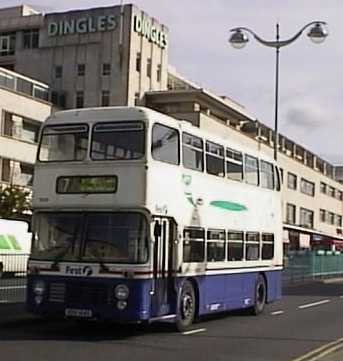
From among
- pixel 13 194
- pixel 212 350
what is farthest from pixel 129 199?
pixel 13 194

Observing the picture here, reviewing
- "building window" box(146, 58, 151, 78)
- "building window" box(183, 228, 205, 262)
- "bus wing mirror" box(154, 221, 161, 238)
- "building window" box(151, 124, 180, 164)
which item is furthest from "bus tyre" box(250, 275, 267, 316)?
"building window" box(146, 58, 151, 78)

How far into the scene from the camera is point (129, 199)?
1560 centimetres

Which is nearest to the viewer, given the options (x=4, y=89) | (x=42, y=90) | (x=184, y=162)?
(x=184, y=162)

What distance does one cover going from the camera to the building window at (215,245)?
60.4ft

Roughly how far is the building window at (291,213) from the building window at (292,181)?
6.88 ft

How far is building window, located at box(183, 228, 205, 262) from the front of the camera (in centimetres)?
1717

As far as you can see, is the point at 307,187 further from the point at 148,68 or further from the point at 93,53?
the point at 93,53

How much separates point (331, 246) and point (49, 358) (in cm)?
7866

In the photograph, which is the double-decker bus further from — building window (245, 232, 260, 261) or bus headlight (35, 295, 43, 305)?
building window (245, 232, 260, 261)

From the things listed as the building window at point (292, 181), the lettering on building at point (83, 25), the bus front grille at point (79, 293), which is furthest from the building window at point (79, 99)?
the bus front grille at point (79, 293)

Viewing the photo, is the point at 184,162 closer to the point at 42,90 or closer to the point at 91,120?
the point at 91,120

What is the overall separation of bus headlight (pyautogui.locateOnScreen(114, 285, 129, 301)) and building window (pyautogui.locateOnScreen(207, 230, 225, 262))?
3.45 metres

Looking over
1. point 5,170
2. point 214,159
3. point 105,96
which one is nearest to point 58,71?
point 105,96

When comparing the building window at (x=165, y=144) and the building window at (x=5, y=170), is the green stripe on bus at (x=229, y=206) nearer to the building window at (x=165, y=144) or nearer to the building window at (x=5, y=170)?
the building window at (x=165, y=144)
